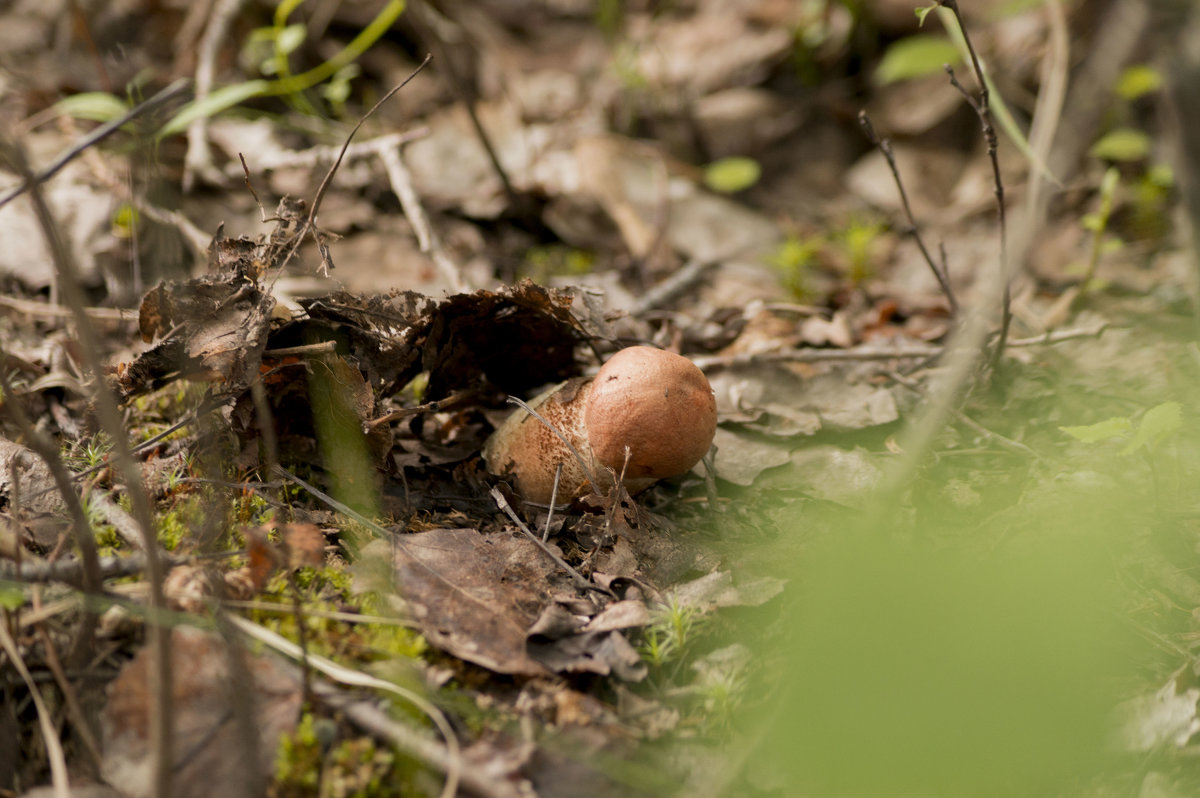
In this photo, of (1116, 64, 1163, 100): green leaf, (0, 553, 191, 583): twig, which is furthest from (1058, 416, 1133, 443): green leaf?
(1116, 64, 1163, 100): green leaf

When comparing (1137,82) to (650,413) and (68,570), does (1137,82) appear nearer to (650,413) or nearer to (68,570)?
(650,413)

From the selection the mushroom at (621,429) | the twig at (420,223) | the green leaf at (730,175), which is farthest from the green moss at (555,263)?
the mushroom at (621,429)

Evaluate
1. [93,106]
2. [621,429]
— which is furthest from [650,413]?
[93,106]

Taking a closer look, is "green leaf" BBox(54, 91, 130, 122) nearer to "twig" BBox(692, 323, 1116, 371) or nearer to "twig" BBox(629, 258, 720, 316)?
"twig" BBox(629, 258, 720, 316)

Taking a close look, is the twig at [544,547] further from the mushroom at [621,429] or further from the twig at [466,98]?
the twig at [466,98]

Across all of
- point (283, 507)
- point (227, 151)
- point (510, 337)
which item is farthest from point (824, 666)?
point (227, 151)

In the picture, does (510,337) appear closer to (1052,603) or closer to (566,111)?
(1052,603)
